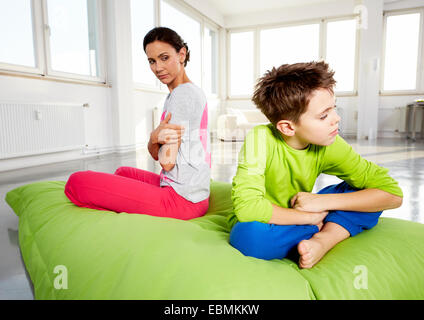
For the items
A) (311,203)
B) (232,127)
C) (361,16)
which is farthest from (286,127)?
(361,16)

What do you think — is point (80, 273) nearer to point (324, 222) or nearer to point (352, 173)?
point (324, 222)

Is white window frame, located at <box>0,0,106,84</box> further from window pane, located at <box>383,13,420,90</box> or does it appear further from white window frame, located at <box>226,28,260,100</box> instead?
window pane, located at <box>383,13,420,90</box>

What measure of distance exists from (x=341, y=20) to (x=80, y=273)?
8531 mm

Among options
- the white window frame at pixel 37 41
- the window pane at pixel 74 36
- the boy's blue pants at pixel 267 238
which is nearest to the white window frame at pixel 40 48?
the white window frame at pixel 37 41

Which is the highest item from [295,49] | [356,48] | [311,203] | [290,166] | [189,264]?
[295,49]

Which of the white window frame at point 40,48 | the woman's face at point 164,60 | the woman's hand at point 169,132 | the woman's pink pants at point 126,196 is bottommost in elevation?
the woman's pink pants at point 126,196

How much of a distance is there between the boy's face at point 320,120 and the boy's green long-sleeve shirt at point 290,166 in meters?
0.09

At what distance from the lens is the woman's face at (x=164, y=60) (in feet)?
3.95

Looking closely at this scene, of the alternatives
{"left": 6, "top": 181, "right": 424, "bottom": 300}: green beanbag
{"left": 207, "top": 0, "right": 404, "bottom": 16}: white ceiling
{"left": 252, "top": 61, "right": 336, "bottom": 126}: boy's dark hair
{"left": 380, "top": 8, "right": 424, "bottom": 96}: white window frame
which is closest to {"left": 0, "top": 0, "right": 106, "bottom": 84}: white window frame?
{"left": 6, "top": 181, "right": 424, "bottom": 300}: green beanbag

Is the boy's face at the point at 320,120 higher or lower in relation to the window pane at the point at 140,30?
lower

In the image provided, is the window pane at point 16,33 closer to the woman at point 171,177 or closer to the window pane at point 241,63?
the woman at point 171,177

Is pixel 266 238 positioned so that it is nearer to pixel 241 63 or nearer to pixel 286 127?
pixel 286 127

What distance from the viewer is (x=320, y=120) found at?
89cm

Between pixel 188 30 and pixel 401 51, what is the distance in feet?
16.5
